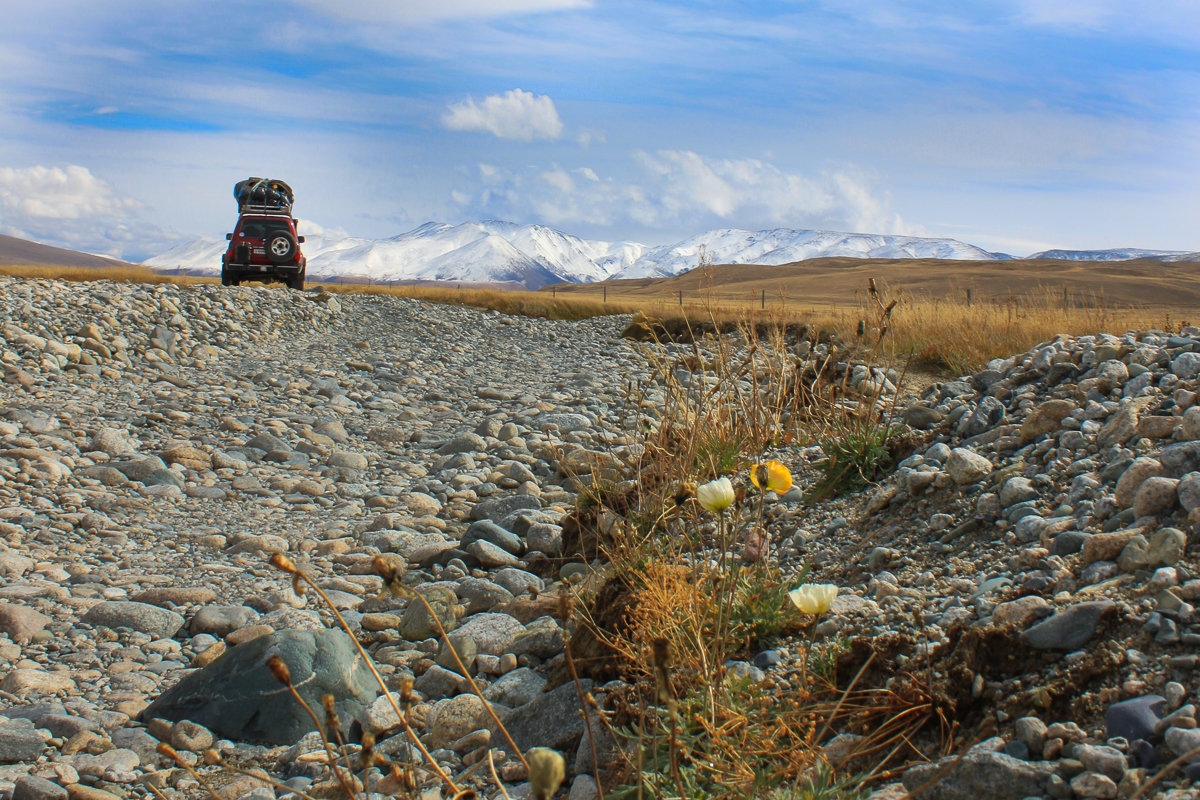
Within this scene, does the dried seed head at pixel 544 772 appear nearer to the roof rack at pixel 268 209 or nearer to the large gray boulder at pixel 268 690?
the large gray boulder at pixel 268 690

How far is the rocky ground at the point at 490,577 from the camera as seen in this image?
2014 mm

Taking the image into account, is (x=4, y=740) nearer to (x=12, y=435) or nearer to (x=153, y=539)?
(x=153, y=539)

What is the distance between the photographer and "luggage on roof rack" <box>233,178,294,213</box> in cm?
1944

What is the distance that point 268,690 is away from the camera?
3006 mm

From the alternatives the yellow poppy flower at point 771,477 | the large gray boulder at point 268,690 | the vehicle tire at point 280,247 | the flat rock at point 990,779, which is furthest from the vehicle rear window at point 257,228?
the flat rock at point 990,779

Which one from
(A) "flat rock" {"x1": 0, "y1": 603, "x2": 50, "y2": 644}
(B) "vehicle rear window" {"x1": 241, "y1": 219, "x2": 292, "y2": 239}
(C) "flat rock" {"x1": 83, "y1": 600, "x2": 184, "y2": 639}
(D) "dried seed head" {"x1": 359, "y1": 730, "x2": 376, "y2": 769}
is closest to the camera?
(D) "dried seed head" {"x1": 359, "y1": 730, "x2": 376, "y2": 769}

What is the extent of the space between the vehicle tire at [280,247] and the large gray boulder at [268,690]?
616 inches

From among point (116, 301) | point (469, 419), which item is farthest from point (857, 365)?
point (116, 301)

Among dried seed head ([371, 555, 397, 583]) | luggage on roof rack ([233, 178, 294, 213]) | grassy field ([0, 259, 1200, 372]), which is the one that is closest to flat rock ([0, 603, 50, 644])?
dried seed head ([371, 555, 397, 583])

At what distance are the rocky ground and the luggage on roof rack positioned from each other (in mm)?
12476

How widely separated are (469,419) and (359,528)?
3717 millimetres

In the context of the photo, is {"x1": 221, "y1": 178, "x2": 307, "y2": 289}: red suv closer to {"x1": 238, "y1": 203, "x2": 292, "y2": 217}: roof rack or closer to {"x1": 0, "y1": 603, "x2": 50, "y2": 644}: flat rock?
{"x1": 238, "y1": 203, "x2": 292, "y2": 217}: roof rack

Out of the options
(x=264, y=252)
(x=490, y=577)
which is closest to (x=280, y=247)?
(x=264, y=252)

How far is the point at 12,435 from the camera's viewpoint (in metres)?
6.39
